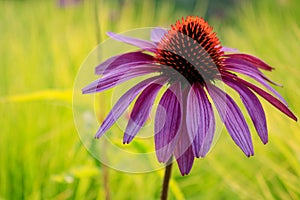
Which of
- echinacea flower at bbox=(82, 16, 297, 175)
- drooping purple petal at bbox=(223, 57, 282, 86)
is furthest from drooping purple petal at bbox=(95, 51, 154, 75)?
drooping purple petal at bbox=(223, 57, 282, 86)

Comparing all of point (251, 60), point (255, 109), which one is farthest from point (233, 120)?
point (251, 60)

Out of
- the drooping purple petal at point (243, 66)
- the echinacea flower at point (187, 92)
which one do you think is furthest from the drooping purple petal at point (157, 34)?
the drooping purple petal at point (243, 66)

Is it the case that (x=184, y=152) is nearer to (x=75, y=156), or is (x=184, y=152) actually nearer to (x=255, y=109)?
(x=255, y=109)

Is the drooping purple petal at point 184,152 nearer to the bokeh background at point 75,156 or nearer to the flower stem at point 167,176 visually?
the flower stem at point 167,176

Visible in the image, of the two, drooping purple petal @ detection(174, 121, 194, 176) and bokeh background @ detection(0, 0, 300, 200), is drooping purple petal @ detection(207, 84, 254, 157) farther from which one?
bokeh background @ detection(0, 0, 300, 200)

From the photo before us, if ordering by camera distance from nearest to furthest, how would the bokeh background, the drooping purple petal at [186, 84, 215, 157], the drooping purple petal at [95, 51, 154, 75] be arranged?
the drooping purple petal at [186, 84, 215, 157] → the drooping purple petal at [95, 51, 154, 75] → the bokeh background

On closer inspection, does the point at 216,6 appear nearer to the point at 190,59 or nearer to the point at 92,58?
the point at 92,58

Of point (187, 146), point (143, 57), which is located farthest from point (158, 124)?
point (143, 57)
